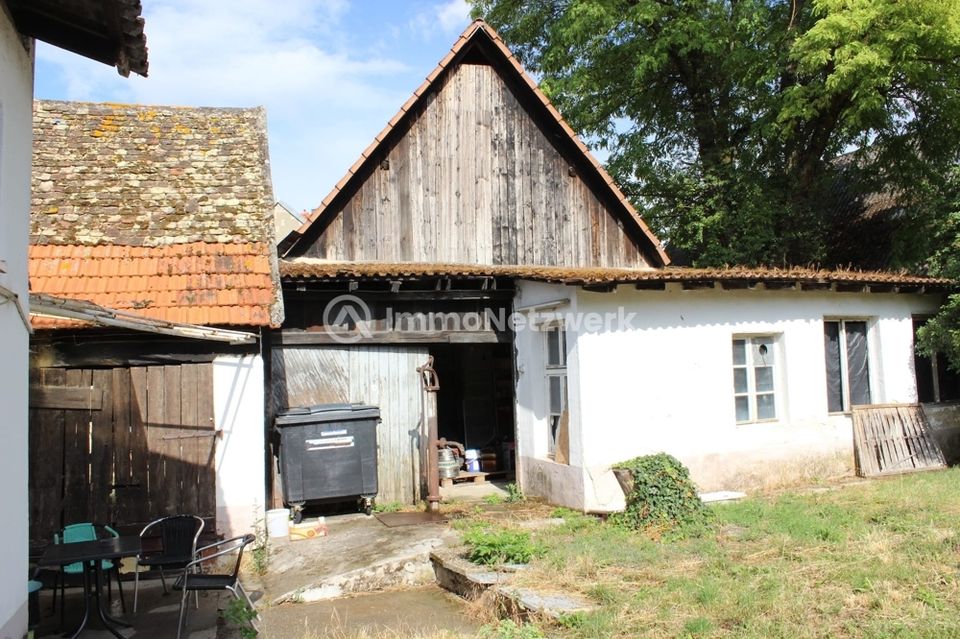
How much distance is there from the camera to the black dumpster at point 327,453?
9.30m

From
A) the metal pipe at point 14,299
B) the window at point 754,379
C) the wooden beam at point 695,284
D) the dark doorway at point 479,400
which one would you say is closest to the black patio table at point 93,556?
the metal pipe at point 14,299

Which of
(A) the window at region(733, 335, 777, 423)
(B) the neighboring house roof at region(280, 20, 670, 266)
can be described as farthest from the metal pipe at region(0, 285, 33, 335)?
(A) the window at region(733, 335, 777, 423)

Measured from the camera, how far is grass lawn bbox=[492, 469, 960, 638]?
5.19 m

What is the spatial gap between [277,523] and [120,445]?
201 centimetres

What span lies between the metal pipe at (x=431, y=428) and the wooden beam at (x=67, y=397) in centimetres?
405

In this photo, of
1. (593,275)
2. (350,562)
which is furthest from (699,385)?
(350,562)

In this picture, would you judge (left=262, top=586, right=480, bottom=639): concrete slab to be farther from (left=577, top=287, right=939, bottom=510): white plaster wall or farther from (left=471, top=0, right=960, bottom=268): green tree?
A: (left=471, top=0, right=960, bottom=268): green tree

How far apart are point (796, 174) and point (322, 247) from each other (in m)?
11.5

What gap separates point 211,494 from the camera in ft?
27.7

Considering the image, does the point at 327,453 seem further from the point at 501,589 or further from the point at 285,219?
the point at 285,219

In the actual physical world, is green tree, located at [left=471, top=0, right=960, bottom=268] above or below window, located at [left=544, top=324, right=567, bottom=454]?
above

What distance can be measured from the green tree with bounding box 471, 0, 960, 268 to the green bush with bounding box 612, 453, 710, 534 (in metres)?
8.51

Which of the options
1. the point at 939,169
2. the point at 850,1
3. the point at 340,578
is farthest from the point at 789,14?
the point at 340,578

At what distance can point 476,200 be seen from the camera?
1173 cm
